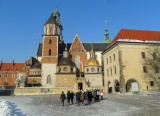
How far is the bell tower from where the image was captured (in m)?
61.3

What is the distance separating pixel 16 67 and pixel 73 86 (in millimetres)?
47080

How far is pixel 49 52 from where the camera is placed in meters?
63.7

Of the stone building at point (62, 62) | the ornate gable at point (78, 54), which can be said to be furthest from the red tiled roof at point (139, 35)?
the ornate gable at point (78, 54)

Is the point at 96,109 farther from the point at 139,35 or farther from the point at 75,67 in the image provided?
the point at 75,67

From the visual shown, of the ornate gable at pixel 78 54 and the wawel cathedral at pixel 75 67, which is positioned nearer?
the wawel cathedral at pixel 75 67

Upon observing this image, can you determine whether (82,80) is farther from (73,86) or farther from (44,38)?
(44,38)

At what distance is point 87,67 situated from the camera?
62.8 metres

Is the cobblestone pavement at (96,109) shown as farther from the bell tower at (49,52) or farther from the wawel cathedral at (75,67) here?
the bell tower at (49,52)

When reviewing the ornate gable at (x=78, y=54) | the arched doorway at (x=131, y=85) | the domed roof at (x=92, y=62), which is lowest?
the arched doorway at (x=131, y=85)

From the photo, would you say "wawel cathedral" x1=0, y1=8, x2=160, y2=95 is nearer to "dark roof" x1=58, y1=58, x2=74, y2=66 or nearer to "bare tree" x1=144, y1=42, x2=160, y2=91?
"dark roof" x1=58, y1=58, x2=74, y2=66

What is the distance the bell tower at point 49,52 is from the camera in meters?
61.3

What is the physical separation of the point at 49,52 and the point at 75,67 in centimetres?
919

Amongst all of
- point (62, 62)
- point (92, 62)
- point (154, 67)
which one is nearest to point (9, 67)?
point (62, 62)

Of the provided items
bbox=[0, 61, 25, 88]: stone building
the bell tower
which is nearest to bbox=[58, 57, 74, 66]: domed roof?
the bell tower
